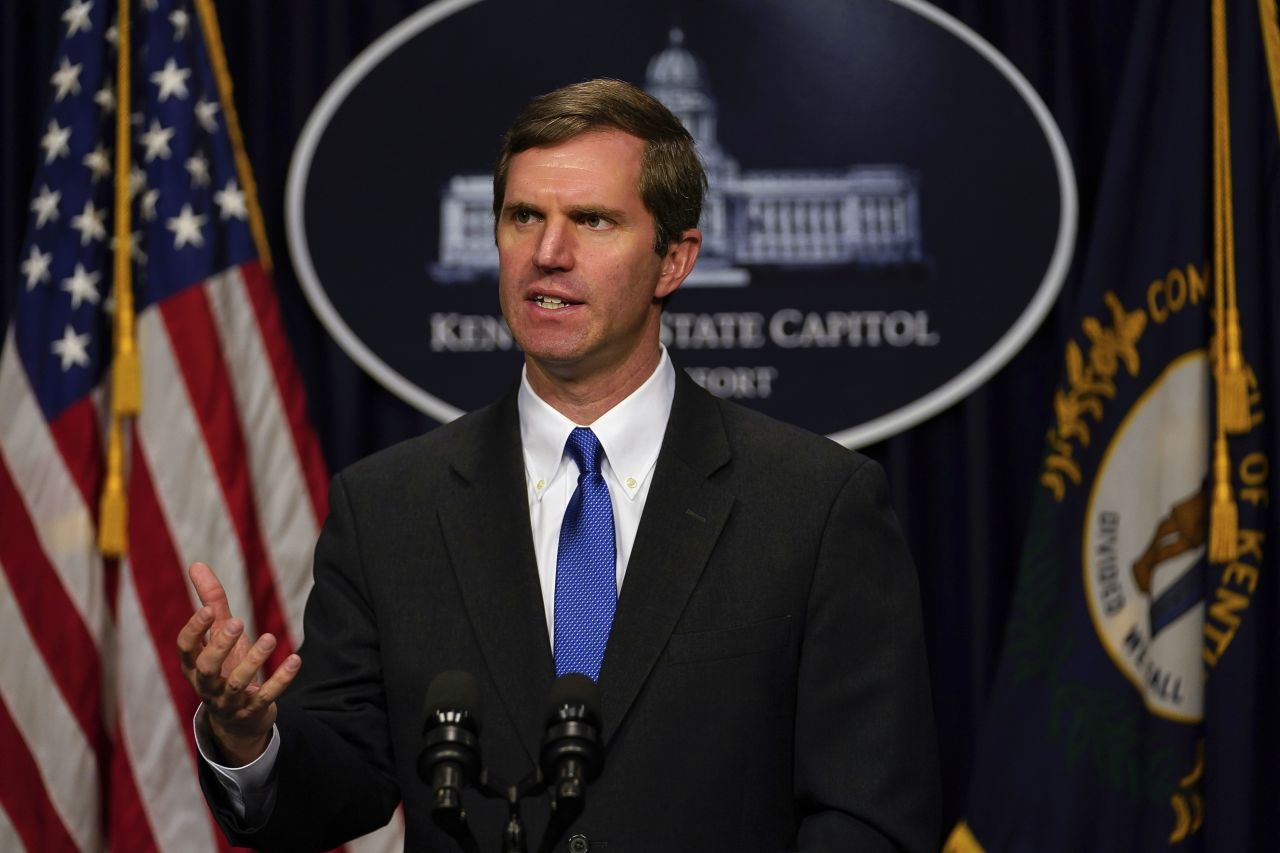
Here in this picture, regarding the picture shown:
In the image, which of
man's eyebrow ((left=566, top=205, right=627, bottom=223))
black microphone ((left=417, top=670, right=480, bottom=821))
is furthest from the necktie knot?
black microphone ((left=417, top=670, right=480, bottom=821))

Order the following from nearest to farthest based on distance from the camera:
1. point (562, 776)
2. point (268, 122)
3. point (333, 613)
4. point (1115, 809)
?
point (562, 776), point (333, 613), point (1115, 809), point (268, 122)

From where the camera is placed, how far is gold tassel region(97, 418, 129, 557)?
129 inches

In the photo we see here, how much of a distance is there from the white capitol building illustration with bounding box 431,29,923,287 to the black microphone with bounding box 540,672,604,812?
220 cm

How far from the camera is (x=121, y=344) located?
3.34m

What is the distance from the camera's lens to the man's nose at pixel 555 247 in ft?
6.30

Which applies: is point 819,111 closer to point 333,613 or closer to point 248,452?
point 248,452

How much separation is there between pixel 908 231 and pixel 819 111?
333 mm

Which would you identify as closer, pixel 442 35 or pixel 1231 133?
pixel 1231 133

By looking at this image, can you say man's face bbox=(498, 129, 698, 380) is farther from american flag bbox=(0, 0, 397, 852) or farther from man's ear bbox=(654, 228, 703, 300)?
american flag bbox=(0, 0, 397, 852)

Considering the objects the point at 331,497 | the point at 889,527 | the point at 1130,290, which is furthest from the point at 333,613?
the point at 1130,290

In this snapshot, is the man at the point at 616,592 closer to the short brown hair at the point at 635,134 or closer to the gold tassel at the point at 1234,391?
the short brown hair at the point at 635,134

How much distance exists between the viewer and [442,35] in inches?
141

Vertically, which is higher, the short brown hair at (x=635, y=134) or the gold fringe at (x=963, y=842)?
the short brown hair at (x=635, y=134)

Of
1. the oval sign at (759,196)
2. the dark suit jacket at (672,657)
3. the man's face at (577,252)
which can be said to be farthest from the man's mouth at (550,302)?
the oval sign at (759,196)
